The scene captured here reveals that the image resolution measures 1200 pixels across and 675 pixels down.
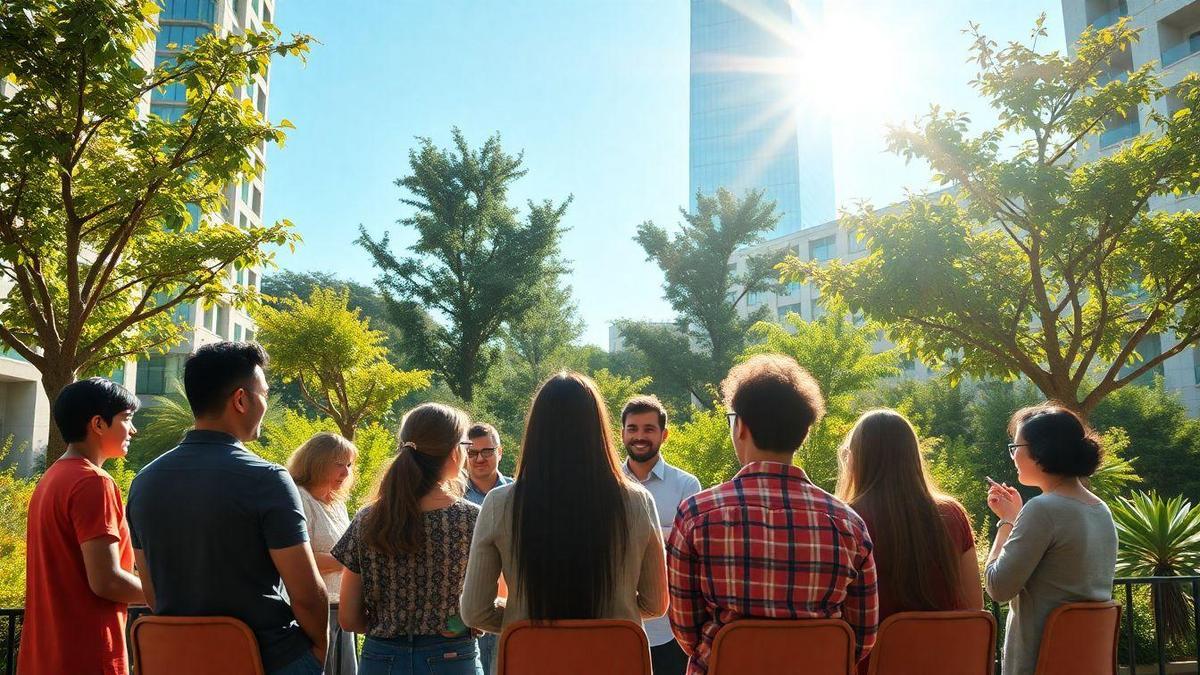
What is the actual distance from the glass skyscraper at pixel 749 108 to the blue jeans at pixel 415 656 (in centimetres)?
12965

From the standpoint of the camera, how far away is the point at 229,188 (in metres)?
40.1

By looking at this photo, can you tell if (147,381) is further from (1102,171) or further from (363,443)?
(1102,171)

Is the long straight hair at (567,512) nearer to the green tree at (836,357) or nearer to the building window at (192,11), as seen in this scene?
the green tree at (836,357)

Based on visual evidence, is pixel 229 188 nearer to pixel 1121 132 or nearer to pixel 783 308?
pixel 1121 132

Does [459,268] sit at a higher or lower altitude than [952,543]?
higher

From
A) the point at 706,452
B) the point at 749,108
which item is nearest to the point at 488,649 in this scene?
the point at 706,452

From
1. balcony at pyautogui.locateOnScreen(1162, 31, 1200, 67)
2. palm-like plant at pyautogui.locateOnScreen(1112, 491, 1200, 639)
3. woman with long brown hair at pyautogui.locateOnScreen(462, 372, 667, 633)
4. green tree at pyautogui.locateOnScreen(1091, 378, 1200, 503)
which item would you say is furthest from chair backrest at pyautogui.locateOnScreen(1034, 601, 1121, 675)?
balcony at pyautogui.locateOnScreen(1162, 31, 1200, 67)

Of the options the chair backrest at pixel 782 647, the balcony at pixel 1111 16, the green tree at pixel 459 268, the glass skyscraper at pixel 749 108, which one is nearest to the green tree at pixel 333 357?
the green tree at pixel 459 268

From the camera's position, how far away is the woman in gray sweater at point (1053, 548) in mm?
3123

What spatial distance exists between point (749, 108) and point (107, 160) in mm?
132062

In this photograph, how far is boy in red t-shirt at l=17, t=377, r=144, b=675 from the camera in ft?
9.44

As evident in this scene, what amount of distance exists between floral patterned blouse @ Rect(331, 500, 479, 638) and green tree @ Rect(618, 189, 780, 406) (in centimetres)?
3435

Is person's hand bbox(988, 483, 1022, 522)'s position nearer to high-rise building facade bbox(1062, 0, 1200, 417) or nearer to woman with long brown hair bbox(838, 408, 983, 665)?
woman with long brown hair bbox(838, 408, 983, 665)

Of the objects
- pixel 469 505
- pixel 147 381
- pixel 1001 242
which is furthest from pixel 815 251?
pixel 469 505
